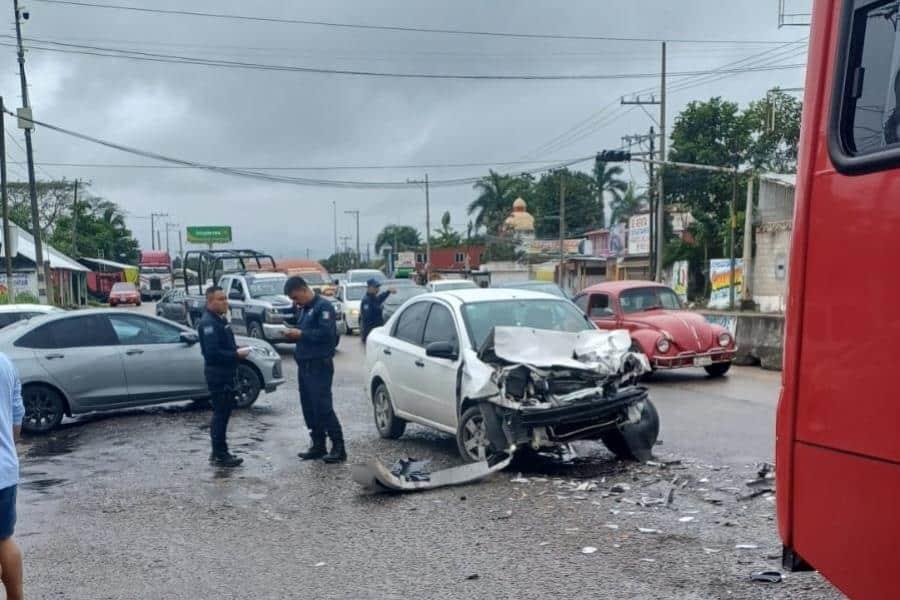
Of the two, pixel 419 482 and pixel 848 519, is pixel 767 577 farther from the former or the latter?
pixel 419 482

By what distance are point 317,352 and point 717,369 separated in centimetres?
894

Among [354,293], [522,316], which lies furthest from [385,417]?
[354,293]

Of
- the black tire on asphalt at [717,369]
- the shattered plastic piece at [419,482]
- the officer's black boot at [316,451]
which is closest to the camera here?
the shattered plastic piece at [419,482]

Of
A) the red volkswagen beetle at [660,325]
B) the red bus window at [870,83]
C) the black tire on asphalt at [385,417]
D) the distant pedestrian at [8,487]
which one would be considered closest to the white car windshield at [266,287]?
the red volkswagen beetle at [660,325]

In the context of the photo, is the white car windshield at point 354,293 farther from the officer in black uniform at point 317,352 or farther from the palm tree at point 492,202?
the palm tree at point 492,202

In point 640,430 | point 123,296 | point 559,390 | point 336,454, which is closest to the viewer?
point 559,390

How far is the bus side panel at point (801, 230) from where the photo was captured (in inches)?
128

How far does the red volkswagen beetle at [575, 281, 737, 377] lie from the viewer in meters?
14.6

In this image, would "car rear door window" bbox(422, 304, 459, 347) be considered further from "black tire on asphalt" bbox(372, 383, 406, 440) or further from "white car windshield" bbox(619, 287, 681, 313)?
"white car windshield" bbox(619, 287, 681, 313)

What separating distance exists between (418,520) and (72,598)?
8.29 feet

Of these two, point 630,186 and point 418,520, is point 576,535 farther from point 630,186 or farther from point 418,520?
point 630,186

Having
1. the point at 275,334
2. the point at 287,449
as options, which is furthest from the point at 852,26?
the point at 275,334

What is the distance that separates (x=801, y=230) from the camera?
3.27m

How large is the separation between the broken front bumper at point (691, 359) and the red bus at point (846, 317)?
11279 millimetres
